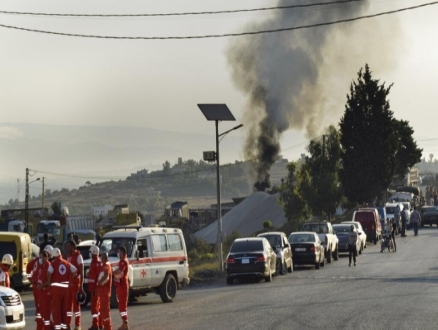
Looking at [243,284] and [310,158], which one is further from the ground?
[310,158]

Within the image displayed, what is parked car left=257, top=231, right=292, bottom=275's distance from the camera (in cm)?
3658

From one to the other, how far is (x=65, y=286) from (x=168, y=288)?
8808mm

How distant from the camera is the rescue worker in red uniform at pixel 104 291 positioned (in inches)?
722

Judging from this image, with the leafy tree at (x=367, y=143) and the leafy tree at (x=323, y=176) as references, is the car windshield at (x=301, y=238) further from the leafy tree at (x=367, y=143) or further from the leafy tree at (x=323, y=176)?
the leafy tree at (x=367, y=143)

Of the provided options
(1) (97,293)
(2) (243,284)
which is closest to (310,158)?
(2) (243,284)

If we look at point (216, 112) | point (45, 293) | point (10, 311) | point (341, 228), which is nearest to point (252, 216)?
point (341, 228)

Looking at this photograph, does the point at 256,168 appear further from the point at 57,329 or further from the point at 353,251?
the point at 57,329

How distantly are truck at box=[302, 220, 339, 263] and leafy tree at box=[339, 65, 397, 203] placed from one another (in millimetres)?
29552

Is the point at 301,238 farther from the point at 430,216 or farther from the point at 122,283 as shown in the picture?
the point at 430,216

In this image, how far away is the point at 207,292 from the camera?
30062mm

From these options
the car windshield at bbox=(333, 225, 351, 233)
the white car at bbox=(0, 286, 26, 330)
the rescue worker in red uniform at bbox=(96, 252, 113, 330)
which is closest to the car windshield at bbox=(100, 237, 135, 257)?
the rescue worker in red uniform at bbox=(96, 252, 113, 330)

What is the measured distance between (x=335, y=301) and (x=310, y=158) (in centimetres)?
4812

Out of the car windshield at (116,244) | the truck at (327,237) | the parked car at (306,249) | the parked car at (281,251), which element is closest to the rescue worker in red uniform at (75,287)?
the car windshield at (116,244)

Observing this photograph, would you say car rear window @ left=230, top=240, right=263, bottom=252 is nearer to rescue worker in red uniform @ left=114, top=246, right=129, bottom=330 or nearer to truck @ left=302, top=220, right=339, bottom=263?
truck @ left=302, top=220, right=339, bottom=263
